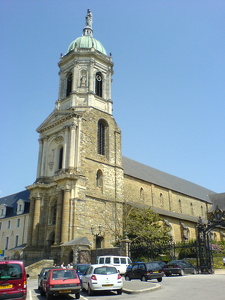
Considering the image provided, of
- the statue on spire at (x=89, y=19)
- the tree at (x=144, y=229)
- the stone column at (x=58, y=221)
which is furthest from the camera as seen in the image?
the statue on spire at (x=89, y=19)

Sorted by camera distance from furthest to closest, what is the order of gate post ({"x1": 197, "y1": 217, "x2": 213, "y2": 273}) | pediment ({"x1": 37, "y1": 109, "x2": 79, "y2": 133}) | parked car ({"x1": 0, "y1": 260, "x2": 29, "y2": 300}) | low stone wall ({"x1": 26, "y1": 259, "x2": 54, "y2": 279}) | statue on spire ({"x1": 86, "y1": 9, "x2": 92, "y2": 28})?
statue on spire ({"x1": 86, "y1": 9, "x2": 92, "y2": 28})
pediment ({"x1": 37, "y1": 109, "x2": 79, "y2": 133})
low stone wall ({"x1": 26, "y1": 259, "x2": 54, "y2": 279})
gate post ({"x1": 197, "y1": 217, "x2": 213, "y2": 273})
parked car ({"x1": 0, "y1": 260, "x2": 29, "y2": 300})

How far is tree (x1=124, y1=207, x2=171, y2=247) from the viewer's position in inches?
1241

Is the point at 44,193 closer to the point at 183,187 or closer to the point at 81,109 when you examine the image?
the point at 81,109

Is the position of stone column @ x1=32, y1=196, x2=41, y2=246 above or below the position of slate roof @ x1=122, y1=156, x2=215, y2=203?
below

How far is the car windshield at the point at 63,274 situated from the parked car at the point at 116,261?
7.91 meters

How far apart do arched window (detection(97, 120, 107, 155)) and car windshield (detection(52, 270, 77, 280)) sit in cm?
2360

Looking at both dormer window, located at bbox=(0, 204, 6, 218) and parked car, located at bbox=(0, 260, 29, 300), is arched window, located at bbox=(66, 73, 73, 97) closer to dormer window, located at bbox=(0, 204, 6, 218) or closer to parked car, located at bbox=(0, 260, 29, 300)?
dormer window, located at bbox=(0, 204, 6, 218)

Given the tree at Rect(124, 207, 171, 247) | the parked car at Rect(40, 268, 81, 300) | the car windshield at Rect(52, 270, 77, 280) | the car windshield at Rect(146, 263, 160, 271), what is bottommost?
the parked car at Rect(40, 268, 81, 300)

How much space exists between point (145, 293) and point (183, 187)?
4230cm

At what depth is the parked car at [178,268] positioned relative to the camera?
2225 cm

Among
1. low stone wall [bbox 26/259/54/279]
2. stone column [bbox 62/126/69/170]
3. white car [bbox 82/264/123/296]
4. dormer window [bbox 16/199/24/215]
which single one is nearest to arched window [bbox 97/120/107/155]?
stone column [bbox 62/126/69/170]

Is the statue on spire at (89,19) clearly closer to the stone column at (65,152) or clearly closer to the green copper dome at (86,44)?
the green copper dome at (86,44)

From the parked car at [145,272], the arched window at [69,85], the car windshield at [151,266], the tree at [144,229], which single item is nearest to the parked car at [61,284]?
the parked car at [145,272]

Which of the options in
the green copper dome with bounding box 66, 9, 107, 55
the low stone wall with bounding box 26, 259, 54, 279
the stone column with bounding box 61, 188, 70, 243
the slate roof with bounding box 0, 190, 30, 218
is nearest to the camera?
the low stone wall with bounding box 26, 259, 54, 279
